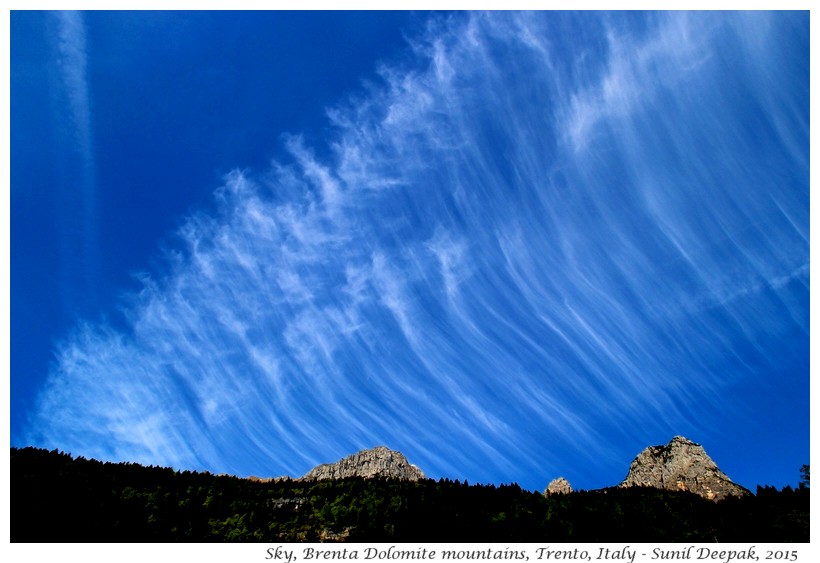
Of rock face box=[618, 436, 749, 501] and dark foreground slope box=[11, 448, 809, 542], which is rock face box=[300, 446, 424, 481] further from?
rock face box=[618, 436, 749, 501]

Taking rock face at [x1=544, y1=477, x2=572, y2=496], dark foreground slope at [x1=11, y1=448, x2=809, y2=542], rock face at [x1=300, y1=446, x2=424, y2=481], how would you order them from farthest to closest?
rock face at [x1=544, y1=477, x2=572, y2=496] → rock face at [x1=300, y1=446, x2=424, y2=481] → dark foreground slope at [x1=11, y1=448, x2=809, y2=542]

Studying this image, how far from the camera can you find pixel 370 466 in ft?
90.8

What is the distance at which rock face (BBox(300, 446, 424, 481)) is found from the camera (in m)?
27.5

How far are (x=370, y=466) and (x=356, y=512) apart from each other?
10.3 metres

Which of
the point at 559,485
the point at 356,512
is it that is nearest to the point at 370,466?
the point at 356,512

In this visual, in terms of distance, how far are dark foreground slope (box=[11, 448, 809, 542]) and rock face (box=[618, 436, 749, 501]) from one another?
10.5 ft

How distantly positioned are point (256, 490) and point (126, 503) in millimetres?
4892

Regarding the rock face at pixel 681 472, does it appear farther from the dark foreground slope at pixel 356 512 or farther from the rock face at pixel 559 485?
the rock face at pixel 559 485

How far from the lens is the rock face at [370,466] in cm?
2755

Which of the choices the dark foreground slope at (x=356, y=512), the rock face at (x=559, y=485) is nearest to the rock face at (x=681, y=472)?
the dark foreground slope at (x=356, y=512)

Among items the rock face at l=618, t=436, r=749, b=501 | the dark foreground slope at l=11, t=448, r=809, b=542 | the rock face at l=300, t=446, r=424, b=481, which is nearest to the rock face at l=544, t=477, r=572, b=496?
the rock face at l=618, t=436, r=749, b=501

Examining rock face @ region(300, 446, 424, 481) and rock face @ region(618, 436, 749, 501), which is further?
rock face @ region(300, 446, 424, 481)
